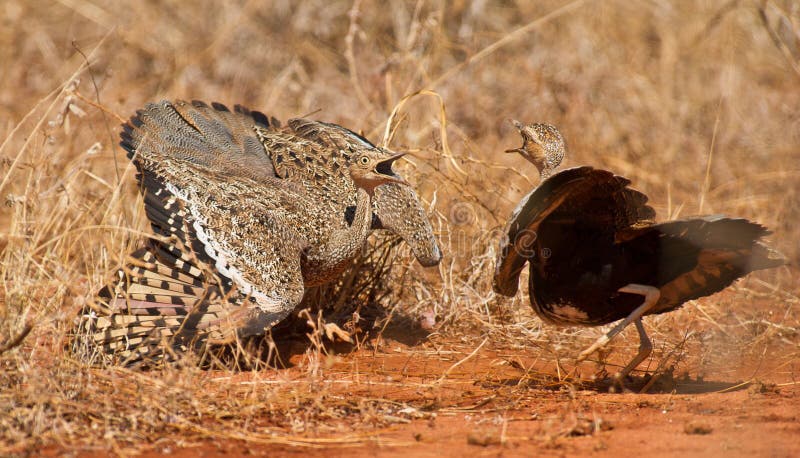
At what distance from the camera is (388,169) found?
5590 mm

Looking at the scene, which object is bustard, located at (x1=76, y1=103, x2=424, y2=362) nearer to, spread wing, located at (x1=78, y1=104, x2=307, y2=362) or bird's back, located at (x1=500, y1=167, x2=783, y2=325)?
spread wing, located at (x1=78, y1=104, x2=307, y2=362)

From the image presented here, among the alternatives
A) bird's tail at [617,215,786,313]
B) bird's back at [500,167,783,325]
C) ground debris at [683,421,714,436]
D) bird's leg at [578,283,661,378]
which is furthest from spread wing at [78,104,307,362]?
ground debris at [683,421,714,436]

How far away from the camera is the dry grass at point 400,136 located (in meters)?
3.91

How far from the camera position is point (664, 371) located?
497cm

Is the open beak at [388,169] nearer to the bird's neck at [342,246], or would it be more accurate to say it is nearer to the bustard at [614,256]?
the bird's neck at [342,246]

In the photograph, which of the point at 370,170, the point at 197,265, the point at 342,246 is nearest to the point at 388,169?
the point at 370,170

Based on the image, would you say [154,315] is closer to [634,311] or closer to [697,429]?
[634,311]

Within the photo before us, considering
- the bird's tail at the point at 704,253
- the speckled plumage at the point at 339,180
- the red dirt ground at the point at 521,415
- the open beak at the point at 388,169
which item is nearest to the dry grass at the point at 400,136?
the red dirt ground at the point at 521,415

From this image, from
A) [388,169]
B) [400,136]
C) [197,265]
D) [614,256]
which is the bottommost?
[197,265]

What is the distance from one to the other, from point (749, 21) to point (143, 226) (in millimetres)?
7735

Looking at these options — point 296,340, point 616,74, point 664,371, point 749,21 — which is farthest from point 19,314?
point 749,21

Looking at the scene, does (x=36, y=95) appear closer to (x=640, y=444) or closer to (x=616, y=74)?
(x=616, y=74)

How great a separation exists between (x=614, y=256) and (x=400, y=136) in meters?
3.22

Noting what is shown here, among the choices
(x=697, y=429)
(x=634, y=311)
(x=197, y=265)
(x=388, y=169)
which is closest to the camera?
(x=697, y=429)
